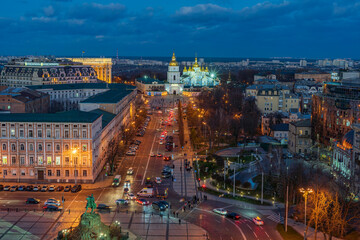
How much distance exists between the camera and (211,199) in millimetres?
48188

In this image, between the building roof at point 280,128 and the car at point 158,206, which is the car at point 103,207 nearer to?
the car at point 158,206

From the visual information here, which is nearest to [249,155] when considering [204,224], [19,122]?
[204,224]

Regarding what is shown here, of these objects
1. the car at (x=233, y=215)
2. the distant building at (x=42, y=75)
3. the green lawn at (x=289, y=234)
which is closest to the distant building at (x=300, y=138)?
the car at (x=233, y=215)

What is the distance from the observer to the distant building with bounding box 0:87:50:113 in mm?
80600

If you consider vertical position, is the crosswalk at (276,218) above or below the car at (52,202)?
below

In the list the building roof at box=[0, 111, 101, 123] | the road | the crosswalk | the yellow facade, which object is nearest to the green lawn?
the road

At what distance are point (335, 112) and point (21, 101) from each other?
56093 mm

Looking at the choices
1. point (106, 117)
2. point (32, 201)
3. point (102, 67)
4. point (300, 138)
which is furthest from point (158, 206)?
point (102, 67)

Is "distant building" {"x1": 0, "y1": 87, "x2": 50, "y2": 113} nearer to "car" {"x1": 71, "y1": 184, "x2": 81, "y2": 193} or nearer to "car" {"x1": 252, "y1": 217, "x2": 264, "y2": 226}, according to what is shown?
"car" {"x1": 71, "y1": 184, "x2": 81, "y2": 193}

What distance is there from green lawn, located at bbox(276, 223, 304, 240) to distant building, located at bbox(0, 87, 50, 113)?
5489 cm

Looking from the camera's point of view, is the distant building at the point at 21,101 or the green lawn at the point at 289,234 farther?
the distant building at the point at 21,101

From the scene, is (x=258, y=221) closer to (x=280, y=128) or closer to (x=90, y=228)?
(x=90, y=228)

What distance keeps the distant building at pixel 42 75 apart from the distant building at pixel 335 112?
8729 cm

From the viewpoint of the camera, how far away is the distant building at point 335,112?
237 feet
